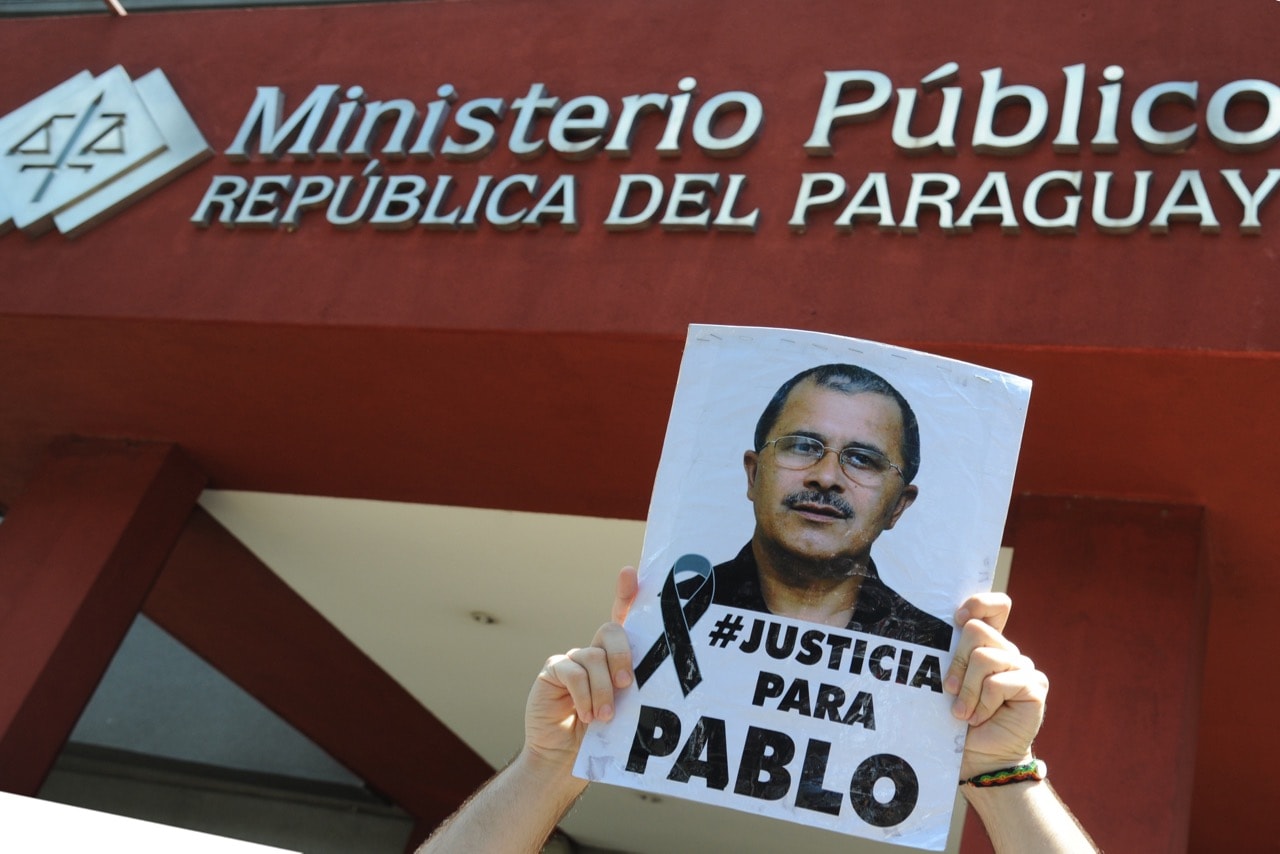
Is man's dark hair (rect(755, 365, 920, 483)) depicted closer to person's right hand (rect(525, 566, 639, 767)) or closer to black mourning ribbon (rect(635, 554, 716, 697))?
black mourning ribbon (rect(635, 554, 716, 697))

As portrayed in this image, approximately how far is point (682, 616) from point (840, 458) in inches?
14.6

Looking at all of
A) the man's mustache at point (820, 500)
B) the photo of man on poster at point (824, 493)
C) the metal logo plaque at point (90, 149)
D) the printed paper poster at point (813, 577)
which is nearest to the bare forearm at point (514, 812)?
the printed paper poster at point (813, 577)

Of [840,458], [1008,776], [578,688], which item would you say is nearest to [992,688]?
[1008,776]

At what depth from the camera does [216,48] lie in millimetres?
5238

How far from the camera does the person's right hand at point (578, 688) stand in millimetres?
2068

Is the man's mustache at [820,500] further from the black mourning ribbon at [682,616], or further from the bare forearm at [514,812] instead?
the bare forearm at [514,812]

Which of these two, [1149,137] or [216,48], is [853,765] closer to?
[1149,137]

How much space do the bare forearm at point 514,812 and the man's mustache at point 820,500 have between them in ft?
1.98

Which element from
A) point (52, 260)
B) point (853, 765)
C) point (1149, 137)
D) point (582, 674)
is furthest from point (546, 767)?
point (52, 260)

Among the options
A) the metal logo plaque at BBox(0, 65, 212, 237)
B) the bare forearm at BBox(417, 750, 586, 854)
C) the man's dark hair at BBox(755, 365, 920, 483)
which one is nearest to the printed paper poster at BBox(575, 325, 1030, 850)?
the man's dark hair at BBox(755, 365, 920, 483)

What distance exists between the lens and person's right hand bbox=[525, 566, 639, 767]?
2068 millimetres

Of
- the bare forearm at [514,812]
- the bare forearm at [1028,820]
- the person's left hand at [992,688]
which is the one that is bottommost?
the bare forearm at [514,812]

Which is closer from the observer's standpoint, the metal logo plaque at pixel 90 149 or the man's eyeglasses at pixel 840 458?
the man's eyeglasses at pixel 840 458

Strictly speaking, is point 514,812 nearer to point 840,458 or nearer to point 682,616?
point 682,616
